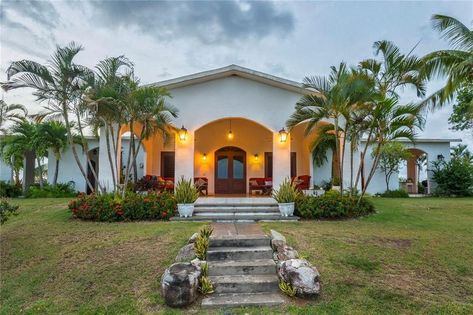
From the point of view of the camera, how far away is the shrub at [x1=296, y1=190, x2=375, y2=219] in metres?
9.42

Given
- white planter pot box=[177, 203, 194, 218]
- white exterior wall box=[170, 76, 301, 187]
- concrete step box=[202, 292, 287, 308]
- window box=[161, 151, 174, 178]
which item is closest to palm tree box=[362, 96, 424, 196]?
white exterior wall box=[170, 76, 301, 187]

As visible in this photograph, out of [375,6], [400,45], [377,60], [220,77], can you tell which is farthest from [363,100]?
[220,77]

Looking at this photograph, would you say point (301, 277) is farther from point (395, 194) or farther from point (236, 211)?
point (395, 194)

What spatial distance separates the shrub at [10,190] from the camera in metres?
15.5

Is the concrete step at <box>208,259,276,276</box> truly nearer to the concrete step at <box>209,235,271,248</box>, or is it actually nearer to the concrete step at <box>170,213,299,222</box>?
the concrete step at <box>209,235,271,248</box>

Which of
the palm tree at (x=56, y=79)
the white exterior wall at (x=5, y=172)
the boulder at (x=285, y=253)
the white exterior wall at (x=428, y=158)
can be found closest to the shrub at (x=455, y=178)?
the white exterior wall at (x=428, y=158)

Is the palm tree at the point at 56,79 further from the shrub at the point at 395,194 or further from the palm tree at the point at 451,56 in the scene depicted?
the shrub at the point at 395,194

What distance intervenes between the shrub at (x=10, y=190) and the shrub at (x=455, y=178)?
2412 centimetres

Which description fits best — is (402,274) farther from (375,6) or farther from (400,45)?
(375,6)

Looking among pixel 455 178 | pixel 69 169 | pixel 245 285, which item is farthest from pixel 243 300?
pixel 455 178

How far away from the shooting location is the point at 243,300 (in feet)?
15.0

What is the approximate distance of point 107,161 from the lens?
11.0 metres

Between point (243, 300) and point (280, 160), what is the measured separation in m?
8.08

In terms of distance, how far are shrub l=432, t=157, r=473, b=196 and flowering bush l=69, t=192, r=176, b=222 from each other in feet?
53.8
